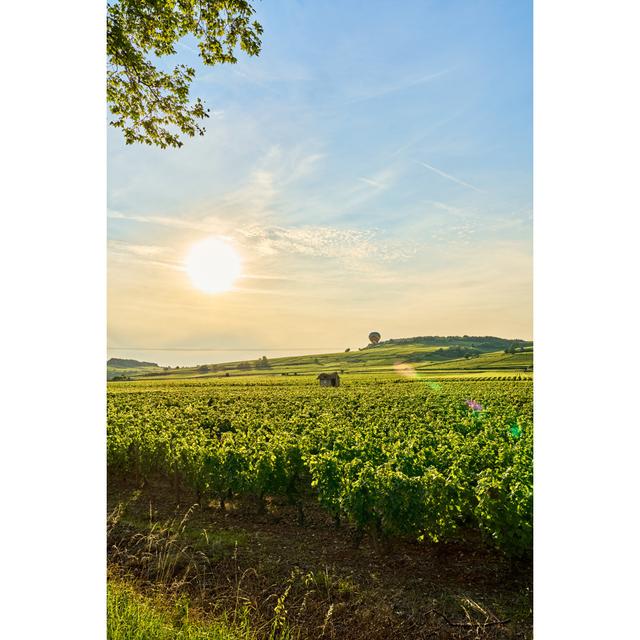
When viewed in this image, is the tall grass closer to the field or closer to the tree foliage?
the field

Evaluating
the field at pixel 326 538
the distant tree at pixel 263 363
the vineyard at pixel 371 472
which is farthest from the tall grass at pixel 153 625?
the distant tree at pixel 263 363

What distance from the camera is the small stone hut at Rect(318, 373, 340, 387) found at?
70.5ft

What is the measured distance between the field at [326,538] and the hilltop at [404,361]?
133 cm

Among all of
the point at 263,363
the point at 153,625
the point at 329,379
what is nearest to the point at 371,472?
the point at 153,625

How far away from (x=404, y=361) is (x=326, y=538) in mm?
13134

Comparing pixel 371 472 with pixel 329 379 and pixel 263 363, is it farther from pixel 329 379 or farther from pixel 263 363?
pixel 263 363

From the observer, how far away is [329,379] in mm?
22016

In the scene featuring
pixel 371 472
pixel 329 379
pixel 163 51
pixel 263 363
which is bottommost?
pixel 329 379

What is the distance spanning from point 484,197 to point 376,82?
1004mm

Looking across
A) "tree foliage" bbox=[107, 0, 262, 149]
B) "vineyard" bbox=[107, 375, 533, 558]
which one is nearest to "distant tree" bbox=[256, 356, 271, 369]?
"vineyard" bbox=[107, 375, 533, 558]

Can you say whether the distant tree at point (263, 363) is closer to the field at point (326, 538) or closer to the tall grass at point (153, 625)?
the field at point (326, 538)
